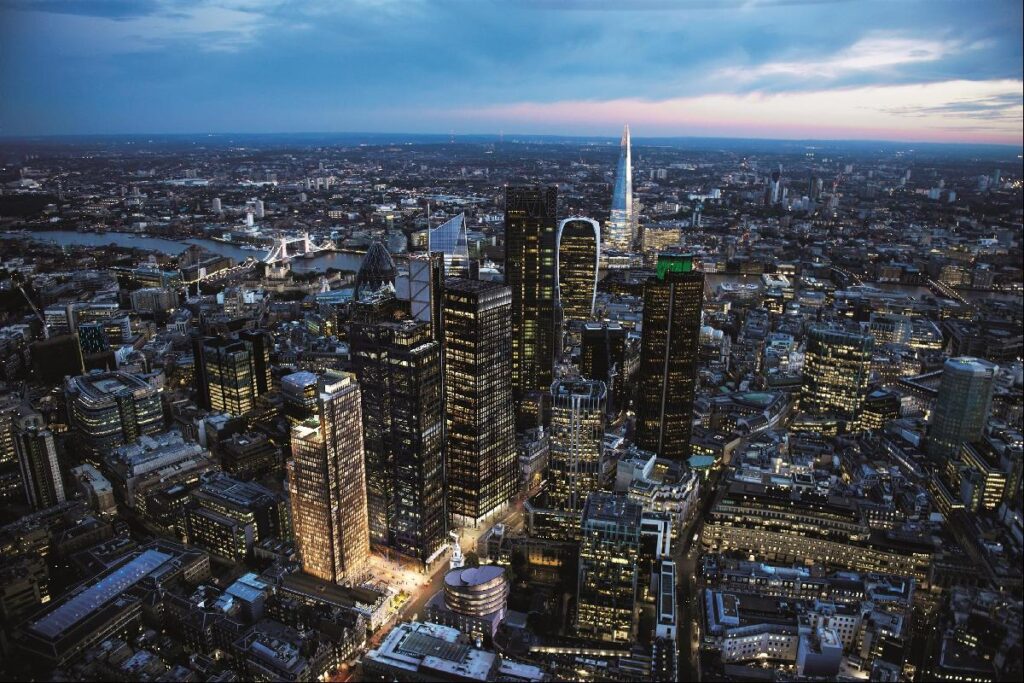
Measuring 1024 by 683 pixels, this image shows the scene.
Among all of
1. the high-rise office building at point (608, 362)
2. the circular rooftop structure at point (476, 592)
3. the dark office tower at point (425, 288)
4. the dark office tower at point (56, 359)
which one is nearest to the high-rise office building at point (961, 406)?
the high-rise office building at point (608, 362)

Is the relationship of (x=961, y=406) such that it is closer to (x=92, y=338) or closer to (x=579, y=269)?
Result: (x=579, y=269)

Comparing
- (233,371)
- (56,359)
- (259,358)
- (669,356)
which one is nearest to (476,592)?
(669,356)

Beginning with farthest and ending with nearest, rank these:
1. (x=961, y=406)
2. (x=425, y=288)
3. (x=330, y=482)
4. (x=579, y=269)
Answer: (x=579, y=269) → (x=961, y=406) → (x=425, y=288) → (x=330, y=482)

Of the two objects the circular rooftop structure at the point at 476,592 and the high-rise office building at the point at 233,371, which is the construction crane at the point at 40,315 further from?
the circular rooftop structure at the point at 476,592

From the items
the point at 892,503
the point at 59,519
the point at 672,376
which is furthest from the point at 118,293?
the point at 892,503

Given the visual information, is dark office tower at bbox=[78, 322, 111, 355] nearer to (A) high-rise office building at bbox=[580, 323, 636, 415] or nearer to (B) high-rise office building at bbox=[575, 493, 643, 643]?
(A) high-rise office building at bbox=[580, 323, 636, 415]

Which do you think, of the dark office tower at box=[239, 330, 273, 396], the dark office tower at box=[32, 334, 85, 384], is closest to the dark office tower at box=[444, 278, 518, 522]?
the dark office tower at box=[239, 330, 273, 396]
